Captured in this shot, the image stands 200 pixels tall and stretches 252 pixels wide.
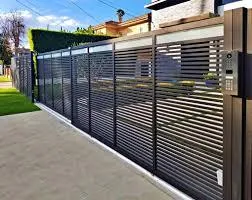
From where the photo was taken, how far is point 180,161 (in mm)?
3633

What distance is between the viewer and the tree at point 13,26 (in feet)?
149

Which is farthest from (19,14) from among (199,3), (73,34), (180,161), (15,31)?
(180,161)

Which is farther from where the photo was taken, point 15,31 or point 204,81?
point 15,31

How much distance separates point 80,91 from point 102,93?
140 centimetres

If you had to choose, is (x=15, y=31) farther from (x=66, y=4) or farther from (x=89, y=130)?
(x=89, y=130)

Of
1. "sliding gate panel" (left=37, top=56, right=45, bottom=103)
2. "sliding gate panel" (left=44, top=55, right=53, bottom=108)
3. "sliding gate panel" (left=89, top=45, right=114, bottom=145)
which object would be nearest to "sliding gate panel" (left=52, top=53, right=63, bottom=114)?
"sliding gate panel" (left=44, top=55, right=53, bottom=108)

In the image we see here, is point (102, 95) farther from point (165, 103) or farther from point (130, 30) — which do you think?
point (130, 30)

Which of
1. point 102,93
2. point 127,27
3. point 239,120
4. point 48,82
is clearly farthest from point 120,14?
point 239,120

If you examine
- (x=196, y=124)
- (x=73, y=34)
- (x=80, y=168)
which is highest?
(x=73, y=34)

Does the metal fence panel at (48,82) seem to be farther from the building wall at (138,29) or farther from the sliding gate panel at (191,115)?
the building wall at (138,29)

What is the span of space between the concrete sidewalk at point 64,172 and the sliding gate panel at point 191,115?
0.43 metres

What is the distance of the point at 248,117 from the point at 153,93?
1.69 metres

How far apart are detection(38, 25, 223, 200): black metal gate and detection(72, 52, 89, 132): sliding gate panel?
193 millimetres

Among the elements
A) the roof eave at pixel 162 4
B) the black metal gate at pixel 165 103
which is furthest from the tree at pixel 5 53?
the black metal gate at pixel 165 103
